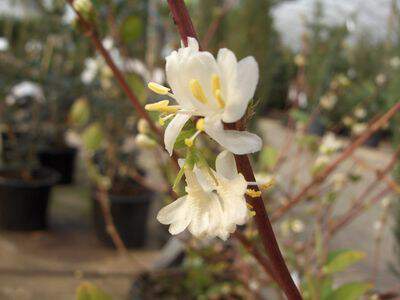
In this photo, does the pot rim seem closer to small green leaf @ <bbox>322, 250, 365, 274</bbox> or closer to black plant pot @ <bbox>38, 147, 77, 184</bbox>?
black plant pot @ <bbox>38, 147, 77, 184</bbox>

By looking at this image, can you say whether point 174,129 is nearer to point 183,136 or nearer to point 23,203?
point 183,136

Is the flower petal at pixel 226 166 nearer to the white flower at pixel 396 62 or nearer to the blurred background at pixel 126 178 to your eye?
the blurred background at pixel 126 178

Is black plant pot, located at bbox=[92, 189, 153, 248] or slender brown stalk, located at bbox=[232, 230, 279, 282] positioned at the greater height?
slender brown stalk, located at bbox=[232, 230, 279, 282]

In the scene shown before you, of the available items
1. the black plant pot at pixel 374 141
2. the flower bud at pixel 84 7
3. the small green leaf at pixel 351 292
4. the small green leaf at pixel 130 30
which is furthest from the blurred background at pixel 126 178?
the black plant pot at pixel 374 141

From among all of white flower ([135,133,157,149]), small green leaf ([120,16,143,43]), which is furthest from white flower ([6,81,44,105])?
white flower ([135,133,157,149])

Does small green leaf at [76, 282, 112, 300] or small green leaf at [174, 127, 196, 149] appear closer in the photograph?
small green leaf at [174, 127, 196, 149]

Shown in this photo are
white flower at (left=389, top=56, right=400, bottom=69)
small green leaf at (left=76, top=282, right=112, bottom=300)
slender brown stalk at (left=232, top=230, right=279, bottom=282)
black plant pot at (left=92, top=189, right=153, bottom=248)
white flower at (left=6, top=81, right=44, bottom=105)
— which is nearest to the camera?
slender brown stalk at (left=232, top=230, right=279, bottom=282)

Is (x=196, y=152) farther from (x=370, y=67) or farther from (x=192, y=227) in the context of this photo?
(x=370, y=67)
